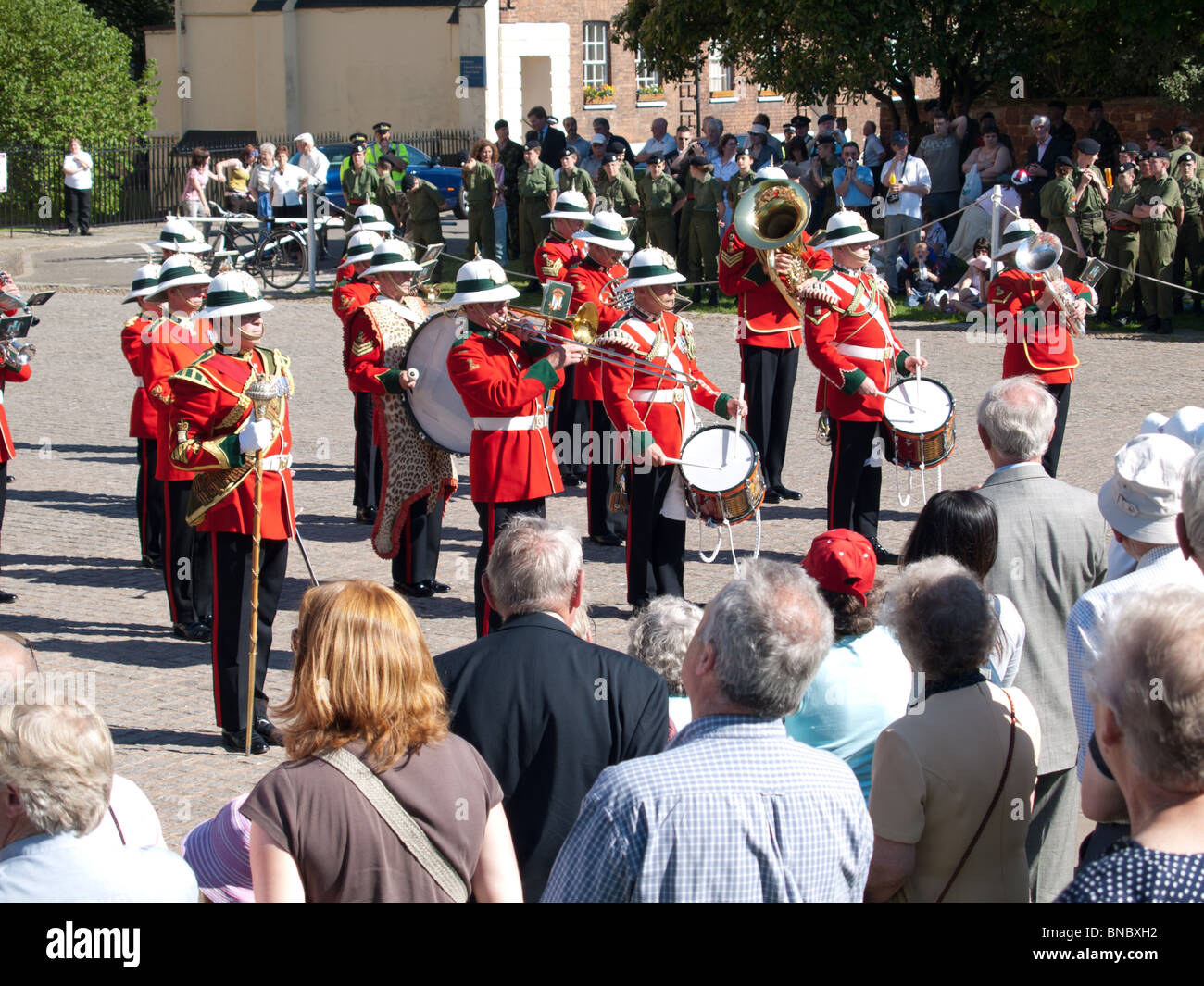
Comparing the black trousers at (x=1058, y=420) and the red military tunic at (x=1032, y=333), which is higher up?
the red military tunic at (x=1032, y=333)

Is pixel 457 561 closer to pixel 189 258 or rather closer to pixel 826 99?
pixel 189 258

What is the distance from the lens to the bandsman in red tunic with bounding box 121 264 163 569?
27.1ft

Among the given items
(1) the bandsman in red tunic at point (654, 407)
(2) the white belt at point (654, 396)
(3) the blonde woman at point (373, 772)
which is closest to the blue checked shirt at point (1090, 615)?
(3) the blonde woman at point (373, 772)

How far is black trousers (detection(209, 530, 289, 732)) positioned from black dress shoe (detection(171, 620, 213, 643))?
4.59 ft

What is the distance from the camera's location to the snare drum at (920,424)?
801 cm

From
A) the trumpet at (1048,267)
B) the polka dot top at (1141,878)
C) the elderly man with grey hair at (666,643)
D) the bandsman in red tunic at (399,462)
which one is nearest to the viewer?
the polka dot top at (1141,878)

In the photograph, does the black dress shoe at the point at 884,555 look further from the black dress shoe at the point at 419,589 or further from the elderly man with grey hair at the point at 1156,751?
the elderly man with grey hair at the point at 1156,751

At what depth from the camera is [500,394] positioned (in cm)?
669

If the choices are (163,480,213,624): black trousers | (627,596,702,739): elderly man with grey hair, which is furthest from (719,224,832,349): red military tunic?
(627,596,702,739): elderly man with grey hair

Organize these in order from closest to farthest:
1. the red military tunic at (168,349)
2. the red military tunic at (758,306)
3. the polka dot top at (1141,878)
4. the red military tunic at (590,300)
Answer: the polka dot top at (1141,878) < the red military tunic at (168,349) < the red military tunic at (590,300) < the red military tunic at (758,306)

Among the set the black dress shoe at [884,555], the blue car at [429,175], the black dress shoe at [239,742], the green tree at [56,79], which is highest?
the green tree at [56,79]

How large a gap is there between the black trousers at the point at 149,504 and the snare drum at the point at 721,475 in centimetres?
318

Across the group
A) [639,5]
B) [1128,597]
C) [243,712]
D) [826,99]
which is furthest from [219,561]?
[639,5]

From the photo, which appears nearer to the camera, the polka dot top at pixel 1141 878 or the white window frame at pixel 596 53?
the polka dot top at pixel 1141 878
